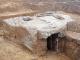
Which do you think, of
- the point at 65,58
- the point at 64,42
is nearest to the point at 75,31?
the point at 64,42

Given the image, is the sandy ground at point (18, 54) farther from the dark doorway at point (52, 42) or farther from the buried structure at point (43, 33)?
the dark doorway at point (52, 42)

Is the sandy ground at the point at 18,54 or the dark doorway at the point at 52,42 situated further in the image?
the dark doorway at the point at 52,42

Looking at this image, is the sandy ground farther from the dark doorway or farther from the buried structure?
the dark doorway

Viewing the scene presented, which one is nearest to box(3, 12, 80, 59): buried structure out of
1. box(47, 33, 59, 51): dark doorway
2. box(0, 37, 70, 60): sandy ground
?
box(47, 33, 59, 51): dark doorway

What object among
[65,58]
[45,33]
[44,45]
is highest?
[45,33]

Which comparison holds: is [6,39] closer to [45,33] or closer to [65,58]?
[45,33]

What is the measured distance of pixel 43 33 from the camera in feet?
26.6

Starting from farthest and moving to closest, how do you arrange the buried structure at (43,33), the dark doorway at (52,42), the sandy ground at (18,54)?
1. the dark doorway at (52,42)
2. the buried structure at (43,33)
3. the sandy ground at (18,54)

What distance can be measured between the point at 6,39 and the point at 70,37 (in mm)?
3051

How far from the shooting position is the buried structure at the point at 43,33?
8.23 meters

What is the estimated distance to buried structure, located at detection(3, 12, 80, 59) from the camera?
823cm

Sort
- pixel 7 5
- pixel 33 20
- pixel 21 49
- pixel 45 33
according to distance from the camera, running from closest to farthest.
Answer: pixel 45 33 < pixel 21 49 < pixel 33 20 < pixel 7 5

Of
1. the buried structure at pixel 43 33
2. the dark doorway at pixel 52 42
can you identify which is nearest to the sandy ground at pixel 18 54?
the buried structure at pixel 43 33

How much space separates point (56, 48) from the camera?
29.2ft
